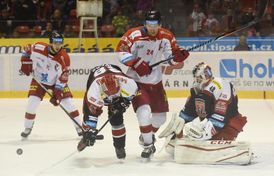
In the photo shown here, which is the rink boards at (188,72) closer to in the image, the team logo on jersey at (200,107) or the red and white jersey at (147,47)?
the red and white jersey at (147,47)

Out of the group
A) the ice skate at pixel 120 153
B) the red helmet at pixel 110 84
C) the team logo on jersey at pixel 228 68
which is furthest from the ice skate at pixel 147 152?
the team logo on jersey at pixel 228 68

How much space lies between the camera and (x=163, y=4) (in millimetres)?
11305

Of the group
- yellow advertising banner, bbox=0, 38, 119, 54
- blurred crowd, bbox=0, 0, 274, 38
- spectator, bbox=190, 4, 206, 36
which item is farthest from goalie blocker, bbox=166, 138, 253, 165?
spectator, bbox=190, 4, 206, 36

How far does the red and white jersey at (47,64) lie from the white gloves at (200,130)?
172 centimetres

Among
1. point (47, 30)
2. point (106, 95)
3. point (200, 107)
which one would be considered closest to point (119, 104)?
point (106, 95)

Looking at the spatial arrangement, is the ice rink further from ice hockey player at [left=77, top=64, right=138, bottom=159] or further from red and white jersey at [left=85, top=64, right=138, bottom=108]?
red and white jersey at [left=85, top=64, right=138, bottom=108]

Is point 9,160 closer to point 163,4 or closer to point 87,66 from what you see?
point 87,66

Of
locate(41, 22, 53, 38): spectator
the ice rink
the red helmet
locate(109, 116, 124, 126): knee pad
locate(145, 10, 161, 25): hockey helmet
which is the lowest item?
the ice rink

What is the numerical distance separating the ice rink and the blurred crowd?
124 inches

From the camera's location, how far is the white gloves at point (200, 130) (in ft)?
15.2

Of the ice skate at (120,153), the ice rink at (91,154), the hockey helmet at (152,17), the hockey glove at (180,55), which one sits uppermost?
the hockey helmet at (152,17)

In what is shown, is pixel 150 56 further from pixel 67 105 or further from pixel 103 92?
pixel 67 105

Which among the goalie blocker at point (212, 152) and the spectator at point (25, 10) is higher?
the spectator at point (25, 10)

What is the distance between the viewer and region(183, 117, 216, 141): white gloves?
463cm
